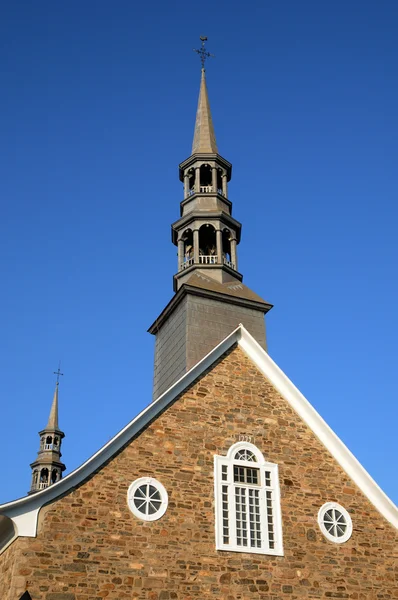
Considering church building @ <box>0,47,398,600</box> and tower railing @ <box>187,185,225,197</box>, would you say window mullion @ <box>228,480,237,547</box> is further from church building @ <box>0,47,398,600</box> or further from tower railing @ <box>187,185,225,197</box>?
tower railing @ <box>187,185,225,197</box>

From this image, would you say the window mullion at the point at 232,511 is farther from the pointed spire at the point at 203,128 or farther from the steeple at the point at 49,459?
the steeple at the point at 49,459

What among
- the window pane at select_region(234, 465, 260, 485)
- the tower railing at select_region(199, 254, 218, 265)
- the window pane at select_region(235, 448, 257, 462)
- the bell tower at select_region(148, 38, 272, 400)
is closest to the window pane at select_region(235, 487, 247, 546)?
the window pane at select_region(234, 465, 260, 485)

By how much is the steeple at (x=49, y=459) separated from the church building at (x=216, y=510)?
3349 cm

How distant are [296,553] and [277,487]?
1.55m

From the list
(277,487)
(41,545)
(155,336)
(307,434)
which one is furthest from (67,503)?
(155,336)

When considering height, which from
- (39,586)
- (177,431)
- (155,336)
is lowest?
(39,586)

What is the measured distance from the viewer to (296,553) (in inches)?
622

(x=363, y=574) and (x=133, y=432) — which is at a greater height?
(x=133, y=432)

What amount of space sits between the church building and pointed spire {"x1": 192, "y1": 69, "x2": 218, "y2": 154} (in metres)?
12.0

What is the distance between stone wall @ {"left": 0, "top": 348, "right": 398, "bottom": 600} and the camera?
13820 millimetres

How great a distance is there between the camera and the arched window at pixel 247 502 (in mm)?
15461

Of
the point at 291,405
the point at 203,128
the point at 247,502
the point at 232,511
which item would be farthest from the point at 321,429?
the point at 203,128

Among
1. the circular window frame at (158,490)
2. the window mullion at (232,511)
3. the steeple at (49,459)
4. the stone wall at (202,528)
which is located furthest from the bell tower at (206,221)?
the steeple at (49,459)

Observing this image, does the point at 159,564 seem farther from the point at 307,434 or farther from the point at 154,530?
the point at 307,434
